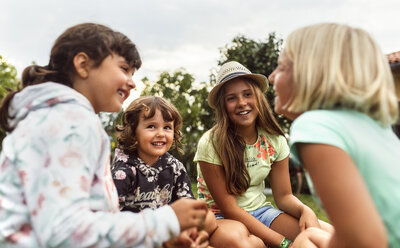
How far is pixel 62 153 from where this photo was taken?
1.38m

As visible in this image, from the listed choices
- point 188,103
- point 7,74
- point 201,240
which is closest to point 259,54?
point 188,103

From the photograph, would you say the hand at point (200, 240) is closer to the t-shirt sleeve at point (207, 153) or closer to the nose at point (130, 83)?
the nose at point (130, 83)

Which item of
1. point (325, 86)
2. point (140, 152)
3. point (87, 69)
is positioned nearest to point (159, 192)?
point (140, 152)

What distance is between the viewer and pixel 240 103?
3.25m

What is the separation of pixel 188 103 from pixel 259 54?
16.4 feet

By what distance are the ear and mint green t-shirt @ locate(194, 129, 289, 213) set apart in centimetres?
161

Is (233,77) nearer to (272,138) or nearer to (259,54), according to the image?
(272,138)

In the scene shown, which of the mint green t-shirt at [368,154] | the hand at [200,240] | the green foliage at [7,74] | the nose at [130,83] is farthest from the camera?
the green foliage at [7,74]

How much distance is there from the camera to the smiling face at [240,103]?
3.27 meters

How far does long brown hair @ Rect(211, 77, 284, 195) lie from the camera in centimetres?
313

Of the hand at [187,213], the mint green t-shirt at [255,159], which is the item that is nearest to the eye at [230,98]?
the mint green t-shirt at [255,159]

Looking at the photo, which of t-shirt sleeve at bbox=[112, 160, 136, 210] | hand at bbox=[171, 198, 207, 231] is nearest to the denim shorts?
t-shirt sleeve at bbox=[112, 160, 136, 210]

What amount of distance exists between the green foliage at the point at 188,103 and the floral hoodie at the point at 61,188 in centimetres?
1068

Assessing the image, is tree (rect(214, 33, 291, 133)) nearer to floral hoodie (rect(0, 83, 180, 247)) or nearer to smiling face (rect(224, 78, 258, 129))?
smiling face (rect(224, 78, 258, 129))
